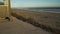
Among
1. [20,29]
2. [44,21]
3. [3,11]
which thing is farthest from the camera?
[3,11]

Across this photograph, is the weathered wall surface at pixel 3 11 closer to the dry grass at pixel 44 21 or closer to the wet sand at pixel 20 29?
the dry grass at pixel 44 21

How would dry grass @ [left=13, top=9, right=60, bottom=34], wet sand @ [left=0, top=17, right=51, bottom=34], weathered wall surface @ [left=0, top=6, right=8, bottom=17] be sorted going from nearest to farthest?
wet sand @ [left=0, top=17, right=51, bottom=34] → dry grass @ [left=13, top=9, right=60, bottom=34] → weathered wall surface @ [left=0, top=6, right=8, bottom=17]

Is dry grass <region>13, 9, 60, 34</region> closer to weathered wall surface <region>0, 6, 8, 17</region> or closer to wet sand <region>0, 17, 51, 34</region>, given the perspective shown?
wet sand <region>0, 17, 51, 34</region>

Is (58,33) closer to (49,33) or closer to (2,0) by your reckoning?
(49,33)

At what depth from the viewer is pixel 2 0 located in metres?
5.07

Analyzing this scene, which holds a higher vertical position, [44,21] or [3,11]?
[3,11]

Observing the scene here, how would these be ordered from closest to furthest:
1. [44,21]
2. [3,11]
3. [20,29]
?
[20,29]
[44,21]
[3,11]

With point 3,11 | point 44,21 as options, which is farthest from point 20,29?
point 3,11

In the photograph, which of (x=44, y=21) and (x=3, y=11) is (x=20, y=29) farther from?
(x=3, y=11)

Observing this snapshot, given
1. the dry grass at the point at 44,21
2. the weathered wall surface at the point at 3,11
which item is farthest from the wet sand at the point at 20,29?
the weathered wall surface at the point at 3,11

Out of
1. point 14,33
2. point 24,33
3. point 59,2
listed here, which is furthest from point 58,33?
point 59,2

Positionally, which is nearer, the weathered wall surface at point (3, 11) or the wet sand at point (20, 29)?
the wet sand at point (20, 29)

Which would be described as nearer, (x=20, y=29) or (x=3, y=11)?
(x=20, y=29)

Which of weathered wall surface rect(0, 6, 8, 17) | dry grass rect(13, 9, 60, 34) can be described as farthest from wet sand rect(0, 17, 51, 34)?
weathered wall surface rect(0, 6, 8, 17)
